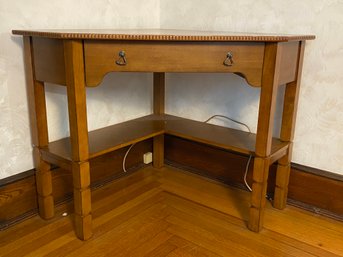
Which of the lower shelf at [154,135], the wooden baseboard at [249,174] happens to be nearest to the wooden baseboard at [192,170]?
the wooden baseboard at [249,174]

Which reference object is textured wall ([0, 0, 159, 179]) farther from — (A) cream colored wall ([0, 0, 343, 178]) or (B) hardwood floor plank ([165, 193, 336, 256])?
(B) hardwood floor plank ([165, 193, 336, 256])

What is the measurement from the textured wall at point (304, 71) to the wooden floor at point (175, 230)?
11.4 inches

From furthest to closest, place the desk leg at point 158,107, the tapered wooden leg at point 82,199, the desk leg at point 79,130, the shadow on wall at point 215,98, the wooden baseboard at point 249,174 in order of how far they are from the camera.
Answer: the desk leg at point 158,107 → the shadow on wall at point 215,98 → the wooden baseboard at point 249,174 → the tapered wooden leg at point 82,199 → the desk leg at point 79,130

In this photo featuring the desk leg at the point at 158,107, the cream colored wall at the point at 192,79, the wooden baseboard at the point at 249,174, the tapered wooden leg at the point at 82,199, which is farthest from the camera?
the desk leg at the point at 158,107

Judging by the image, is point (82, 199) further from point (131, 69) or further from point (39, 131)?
point (131, 69)

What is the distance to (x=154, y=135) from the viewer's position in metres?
1.59

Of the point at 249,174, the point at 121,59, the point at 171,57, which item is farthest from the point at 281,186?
the point at 121,59

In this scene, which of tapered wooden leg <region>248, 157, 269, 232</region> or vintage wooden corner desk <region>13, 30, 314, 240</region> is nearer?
vintage wooden corner desk <region>13, 30, 314, 240</region>

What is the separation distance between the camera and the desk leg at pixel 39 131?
123 cm

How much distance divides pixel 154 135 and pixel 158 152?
0.90 ft

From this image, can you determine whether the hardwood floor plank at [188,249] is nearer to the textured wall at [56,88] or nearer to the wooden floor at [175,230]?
the wooden floor at [175,230]

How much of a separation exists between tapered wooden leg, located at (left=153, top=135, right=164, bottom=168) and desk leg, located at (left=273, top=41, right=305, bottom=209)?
0.62m

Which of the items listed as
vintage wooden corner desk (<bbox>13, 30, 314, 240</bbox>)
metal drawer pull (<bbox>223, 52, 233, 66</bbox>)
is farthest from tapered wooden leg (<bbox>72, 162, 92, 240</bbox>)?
metal drawer pull (<bbox>223, 52, 233, 66</bbox>)

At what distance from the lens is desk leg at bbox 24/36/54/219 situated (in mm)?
1229
